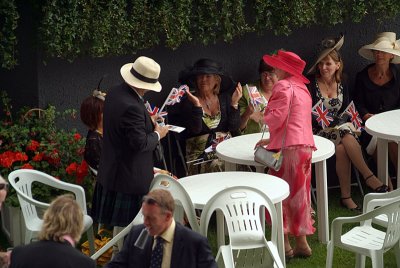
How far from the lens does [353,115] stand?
33.3 feet

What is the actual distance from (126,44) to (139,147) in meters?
2.12

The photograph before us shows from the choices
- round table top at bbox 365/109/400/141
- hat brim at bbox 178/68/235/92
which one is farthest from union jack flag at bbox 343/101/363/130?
hat brim at bbox 178/68/235/92

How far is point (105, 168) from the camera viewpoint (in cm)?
760

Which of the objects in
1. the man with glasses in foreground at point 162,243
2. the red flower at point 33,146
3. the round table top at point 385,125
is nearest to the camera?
the man with glasses in foreground at point 162,243

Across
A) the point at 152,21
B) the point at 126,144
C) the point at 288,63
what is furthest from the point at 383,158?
the point at 126,144

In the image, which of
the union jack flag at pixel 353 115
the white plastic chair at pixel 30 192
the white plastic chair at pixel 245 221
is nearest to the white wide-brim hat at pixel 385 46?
the union jack flag at pixel 353 115

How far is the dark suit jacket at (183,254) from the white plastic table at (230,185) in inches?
48.8

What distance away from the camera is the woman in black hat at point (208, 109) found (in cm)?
Answer: 948

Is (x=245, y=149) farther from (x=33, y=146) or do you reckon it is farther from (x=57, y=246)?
(x=57, y=246)

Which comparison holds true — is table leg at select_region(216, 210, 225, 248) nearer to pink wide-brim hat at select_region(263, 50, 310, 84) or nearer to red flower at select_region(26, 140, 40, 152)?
pink wide-brim hat at select_region(263, 50, 310, 84)

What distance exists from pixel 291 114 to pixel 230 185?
0.78 m

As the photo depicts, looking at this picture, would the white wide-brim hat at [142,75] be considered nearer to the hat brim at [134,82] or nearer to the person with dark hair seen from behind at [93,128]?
the hat brim at [134,82]

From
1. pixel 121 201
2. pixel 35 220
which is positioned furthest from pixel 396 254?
pixel 35 220

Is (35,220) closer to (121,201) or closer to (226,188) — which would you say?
(121,201)
